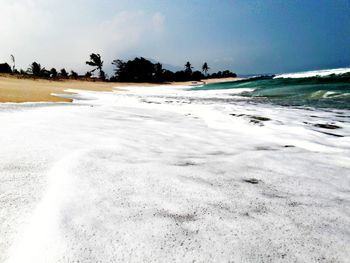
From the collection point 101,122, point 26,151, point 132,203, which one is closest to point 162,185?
point 132,203

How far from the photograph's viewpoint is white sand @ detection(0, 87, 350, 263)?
854mm

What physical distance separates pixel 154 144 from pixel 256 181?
106 centimetres

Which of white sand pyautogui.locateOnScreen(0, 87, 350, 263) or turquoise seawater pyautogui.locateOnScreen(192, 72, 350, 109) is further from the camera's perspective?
turquoise seawater pyautogui.locateOnScreen(192, 72, 350, 109)

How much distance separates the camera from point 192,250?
0.86 meters

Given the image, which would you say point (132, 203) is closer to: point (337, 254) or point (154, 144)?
point (337, 254)

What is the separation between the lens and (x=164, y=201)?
1189 millimetres

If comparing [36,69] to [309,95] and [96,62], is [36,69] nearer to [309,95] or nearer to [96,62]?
[96,62]

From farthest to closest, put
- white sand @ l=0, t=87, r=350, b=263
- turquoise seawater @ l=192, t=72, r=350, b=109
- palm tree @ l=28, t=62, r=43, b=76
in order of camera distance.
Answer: palm tree @ l=28, t=62, r=43, b=76 < turquoise seawater @ l=192, t=72, r=350, b=109 < white sand @ l=0, t=87, r=350, b=263

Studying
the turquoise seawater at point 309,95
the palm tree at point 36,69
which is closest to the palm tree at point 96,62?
the palm tree at point 36,69

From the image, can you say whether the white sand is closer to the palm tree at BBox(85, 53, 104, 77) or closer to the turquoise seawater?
Result: the turquoise seawater

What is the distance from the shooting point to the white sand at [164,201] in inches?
33.6

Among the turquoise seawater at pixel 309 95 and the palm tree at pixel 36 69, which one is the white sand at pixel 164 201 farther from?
the palm tree at pixel 36 69

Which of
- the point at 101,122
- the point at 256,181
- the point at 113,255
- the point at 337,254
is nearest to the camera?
the point at 113,255

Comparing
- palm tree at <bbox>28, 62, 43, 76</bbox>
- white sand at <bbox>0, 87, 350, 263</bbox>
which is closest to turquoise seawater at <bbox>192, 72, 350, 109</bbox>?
white sand at <bbox>0, 87, 350, 263</bbox>
